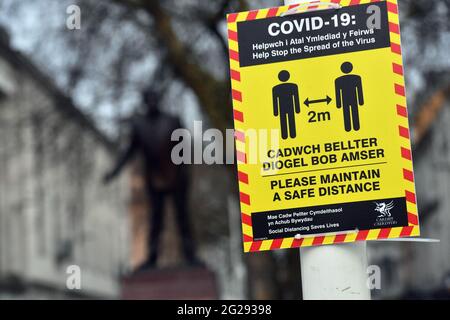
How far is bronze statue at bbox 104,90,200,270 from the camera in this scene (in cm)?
1661

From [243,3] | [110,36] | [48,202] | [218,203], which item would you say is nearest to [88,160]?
[110,36]

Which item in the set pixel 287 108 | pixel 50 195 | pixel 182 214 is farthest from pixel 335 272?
pixel 50 195

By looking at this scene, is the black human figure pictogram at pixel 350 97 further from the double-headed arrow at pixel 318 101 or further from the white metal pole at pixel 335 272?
the white metal pole at pixel 335 272

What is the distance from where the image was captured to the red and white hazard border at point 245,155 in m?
3.53

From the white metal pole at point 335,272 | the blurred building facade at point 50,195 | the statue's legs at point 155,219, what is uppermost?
the blurred building facade at point 50,195

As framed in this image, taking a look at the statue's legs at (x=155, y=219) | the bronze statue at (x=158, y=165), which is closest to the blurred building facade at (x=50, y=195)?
the bronze statue at (x=158, y=165)

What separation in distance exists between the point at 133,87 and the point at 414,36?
515 centimetres

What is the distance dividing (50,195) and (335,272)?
121 ft

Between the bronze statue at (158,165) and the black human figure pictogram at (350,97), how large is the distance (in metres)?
12.6

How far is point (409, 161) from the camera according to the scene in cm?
354

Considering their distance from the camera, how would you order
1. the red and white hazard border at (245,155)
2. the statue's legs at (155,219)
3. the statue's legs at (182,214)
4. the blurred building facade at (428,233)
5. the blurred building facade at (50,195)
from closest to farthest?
the red and white hazard border at (245,155)
the statue's legs at (182,214)
the statue's legs at (155,219)
the blurred building facade at (50,195)
the blurred building facade at (428,233)

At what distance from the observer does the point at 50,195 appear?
1567 inches

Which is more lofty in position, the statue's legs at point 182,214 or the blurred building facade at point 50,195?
the blurred building facade at point 50,195

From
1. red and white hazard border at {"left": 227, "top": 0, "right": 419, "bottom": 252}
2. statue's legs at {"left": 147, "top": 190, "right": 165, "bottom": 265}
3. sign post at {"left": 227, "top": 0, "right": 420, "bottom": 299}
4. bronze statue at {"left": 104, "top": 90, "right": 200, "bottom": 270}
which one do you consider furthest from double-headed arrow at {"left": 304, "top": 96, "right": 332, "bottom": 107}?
statue's legs at {"left": 147, "top": 190, "right": 165, "bottom": 265}
